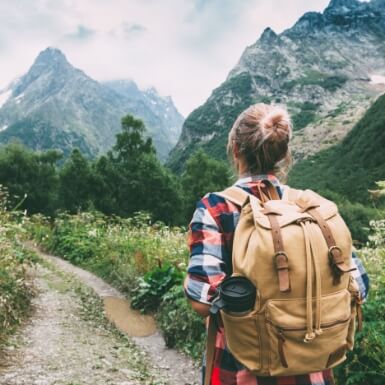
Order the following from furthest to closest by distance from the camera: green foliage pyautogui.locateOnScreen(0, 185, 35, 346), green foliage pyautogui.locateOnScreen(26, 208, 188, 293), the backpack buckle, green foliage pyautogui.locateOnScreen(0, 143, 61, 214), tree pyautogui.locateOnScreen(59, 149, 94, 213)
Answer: green foliage pyautogui.locateOnScreen(0, 143, 61, 214)
tree pyautogui.locateOnScreen(59, 149, 94, 213)
green foliage pyautogui.locateOnScreen(26, 208, 188, 293)
green foliage pyautogui.locateOnScreen(0, 185, 35, 346)
the backpack buckle

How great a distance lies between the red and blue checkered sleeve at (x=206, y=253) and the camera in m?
1.80

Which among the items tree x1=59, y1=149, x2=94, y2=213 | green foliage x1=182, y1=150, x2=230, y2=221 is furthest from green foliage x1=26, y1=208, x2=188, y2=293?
green foliage x1=182, y1=150, x2=230, y2=221

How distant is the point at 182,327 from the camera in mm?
6000

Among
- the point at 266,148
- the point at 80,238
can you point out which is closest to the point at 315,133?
the point at 80,238

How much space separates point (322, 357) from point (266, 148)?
0.91m

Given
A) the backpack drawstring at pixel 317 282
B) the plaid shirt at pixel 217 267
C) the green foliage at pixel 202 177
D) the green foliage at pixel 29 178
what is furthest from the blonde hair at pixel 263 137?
the green foliage at pixel 202 177

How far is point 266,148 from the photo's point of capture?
2.00 metres

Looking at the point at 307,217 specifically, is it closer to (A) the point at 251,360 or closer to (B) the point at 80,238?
(A) the point at 251,360

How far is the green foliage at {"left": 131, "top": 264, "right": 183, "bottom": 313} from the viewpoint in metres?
7.35

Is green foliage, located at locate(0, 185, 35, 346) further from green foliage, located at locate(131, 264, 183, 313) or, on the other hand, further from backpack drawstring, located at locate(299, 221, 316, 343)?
backpack drawstring, located at locate(299, 221, 316, 343)

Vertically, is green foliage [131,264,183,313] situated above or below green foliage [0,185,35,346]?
below

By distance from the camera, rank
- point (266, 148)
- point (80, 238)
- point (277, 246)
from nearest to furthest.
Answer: point (277, 246) → point (266, 148) → point (80, 238)

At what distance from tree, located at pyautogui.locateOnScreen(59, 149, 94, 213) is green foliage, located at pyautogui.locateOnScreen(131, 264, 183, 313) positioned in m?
26.2

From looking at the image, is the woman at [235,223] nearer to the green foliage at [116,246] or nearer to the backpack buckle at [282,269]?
the backpack buckle at [282,269]
